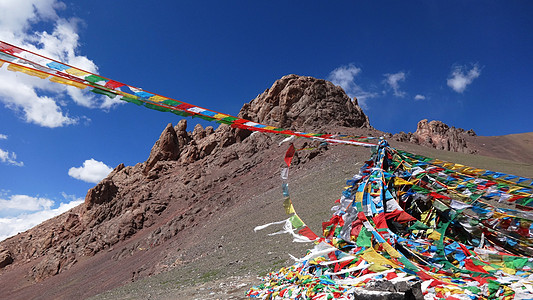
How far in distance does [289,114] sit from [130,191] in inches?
1360

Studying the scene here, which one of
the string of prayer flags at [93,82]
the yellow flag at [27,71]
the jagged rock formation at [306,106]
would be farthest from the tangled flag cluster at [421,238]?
the jagged rock formation at [306,106]

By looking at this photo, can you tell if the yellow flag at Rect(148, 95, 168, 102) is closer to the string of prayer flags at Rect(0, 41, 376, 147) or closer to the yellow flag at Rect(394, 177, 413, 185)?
the string of prayer flags at Rect(0, 41, 376, 147)

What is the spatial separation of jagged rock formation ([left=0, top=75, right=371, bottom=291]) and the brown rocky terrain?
0.22 metres

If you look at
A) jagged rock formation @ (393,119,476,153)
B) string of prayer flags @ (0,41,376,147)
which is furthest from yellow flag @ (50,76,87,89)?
jagged rock formation @ (393,119,476,153)

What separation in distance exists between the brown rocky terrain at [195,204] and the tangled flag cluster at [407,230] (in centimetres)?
694

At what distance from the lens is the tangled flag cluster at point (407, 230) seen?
4375 millimetres

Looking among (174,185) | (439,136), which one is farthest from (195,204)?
(439,136)

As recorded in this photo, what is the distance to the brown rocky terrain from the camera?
26.8 meters

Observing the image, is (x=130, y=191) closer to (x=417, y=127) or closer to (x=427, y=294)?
(x=427, y=294)

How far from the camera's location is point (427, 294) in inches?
169

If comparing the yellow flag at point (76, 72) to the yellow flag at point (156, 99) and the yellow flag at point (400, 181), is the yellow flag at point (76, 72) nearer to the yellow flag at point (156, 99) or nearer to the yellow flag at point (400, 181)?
the yellow flag at point (156, 99)

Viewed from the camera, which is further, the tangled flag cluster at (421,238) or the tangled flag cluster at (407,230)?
the tangled flag cluster at (421,238)

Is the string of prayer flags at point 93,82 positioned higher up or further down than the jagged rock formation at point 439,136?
further down

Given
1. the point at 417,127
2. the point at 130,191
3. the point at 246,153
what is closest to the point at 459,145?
the point at 417,127
